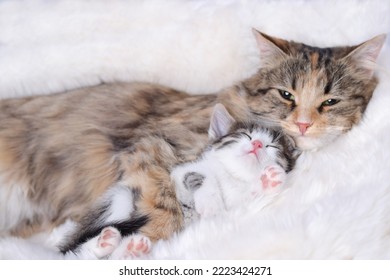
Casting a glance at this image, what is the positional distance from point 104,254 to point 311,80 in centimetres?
83

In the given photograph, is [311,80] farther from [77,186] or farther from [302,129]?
[77,186]

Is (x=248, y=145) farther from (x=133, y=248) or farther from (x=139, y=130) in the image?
(x=133, y=248)

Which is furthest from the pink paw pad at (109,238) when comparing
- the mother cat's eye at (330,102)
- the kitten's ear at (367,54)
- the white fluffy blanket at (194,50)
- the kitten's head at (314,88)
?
the kitten's ear at (367,54)

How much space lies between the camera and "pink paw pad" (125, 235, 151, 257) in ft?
5.40

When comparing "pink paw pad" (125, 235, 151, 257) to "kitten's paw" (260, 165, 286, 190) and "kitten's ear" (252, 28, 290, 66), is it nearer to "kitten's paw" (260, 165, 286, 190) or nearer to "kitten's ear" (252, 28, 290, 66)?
"kitten's paw" (260, 165, 286, 190)

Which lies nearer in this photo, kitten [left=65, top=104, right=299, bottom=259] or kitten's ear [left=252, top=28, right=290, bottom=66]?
kitten [left=65, top=104, right=299, bottom=259]

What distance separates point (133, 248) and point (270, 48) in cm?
80

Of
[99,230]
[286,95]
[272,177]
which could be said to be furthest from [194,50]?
[99,230]

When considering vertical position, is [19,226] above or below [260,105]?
below

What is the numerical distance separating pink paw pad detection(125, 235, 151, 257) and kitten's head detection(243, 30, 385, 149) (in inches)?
22.6

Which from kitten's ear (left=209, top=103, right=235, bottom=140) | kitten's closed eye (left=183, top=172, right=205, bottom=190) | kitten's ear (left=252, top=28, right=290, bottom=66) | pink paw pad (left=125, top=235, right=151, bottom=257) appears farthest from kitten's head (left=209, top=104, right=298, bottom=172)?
pink paw pad (left=125, top=235, right=151, bottom=257)

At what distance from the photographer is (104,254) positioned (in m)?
1.66
